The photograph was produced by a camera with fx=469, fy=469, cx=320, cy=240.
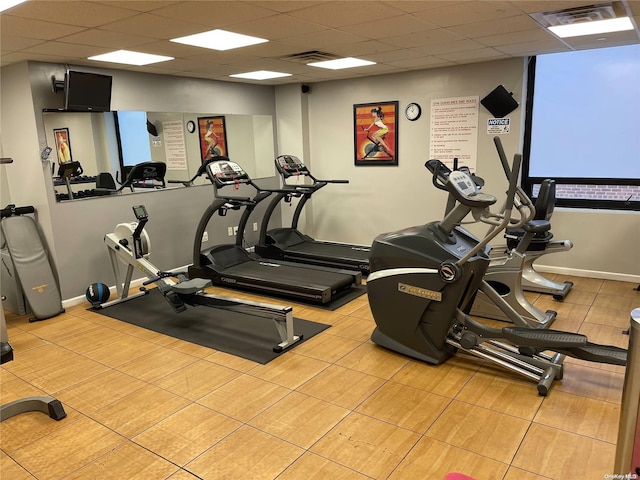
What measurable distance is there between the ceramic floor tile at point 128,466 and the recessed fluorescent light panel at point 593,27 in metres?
4.29

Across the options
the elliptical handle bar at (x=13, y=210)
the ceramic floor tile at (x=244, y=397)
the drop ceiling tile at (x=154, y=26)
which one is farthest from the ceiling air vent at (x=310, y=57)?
the ceramic floor tile at (x=244, y=397)

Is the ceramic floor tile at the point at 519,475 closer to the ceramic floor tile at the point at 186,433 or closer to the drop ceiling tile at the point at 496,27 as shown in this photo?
the ceramic floor tile at the point at 186,433

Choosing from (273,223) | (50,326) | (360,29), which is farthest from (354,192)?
(50,326)

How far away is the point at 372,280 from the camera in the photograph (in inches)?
141

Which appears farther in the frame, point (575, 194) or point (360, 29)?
point (575, 194)

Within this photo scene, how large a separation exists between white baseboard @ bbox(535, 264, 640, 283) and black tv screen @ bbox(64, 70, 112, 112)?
5.33 m

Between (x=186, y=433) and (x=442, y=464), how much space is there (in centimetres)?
145

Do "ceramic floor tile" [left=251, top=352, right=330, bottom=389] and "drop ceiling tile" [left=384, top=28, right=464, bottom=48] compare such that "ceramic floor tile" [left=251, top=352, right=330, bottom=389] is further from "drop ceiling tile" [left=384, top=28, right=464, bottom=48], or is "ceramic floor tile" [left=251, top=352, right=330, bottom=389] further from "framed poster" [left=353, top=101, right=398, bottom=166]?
"framed poster" [left=353, top=101, right=398, bottom=166]

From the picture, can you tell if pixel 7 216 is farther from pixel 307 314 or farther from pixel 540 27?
pixel 540 27

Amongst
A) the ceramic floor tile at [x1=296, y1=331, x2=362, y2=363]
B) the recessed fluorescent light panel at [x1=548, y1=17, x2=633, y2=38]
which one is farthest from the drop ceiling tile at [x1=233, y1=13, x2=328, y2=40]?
the ceramic floor tile at [x1=296, y1=331, x2=362, y2=363]

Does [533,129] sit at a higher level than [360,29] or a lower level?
lower

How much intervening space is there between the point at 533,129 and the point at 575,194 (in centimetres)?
92

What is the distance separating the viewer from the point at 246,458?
8.20 feet

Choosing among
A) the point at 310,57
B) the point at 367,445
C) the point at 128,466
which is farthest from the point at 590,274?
the point at 128,466
